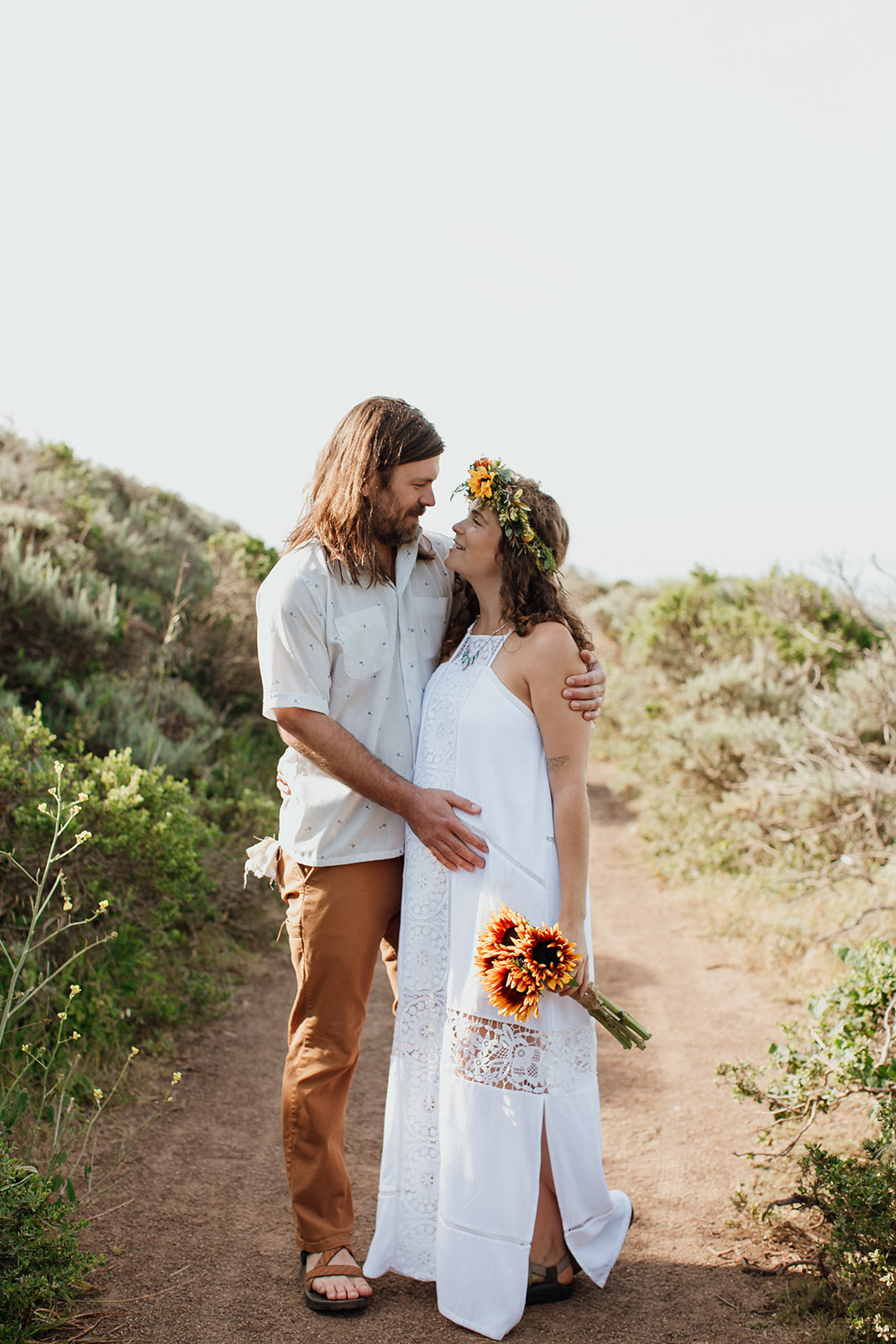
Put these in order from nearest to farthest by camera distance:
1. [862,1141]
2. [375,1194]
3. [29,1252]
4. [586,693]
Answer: [29,1252], [586,693], [862,1141], [375,1194]

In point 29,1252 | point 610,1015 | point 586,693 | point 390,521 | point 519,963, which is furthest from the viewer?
point 390,521

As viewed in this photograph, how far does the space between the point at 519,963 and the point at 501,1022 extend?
0.72ft

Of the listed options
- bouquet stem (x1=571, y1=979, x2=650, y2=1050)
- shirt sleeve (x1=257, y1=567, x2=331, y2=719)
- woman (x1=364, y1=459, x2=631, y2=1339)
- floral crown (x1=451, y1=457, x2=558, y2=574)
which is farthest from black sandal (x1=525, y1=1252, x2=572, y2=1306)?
floral crown (x1=451, y1=457, x2=558, y2=574)

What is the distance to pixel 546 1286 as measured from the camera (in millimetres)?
2812

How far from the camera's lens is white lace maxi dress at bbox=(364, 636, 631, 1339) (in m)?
2.69

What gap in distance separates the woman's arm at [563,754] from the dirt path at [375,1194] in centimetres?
105

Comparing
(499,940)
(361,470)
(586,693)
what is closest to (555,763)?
(586,693)

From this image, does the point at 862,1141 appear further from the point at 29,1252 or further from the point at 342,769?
the point at 29,1252

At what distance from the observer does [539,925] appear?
278cm

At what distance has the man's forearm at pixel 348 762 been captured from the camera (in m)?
2.78

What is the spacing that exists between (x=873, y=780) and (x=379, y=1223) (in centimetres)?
411

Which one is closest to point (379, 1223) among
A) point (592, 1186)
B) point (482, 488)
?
point (592, 1186)

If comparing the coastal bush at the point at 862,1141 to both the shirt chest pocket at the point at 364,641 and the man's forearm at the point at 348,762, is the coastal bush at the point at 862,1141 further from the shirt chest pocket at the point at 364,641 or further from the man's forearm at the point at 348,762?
the shirt chest pocket at the point at 364,641

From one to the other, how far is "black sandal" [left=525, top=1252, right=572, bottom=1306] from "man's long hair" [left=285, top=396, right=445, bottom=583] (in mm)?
2019
